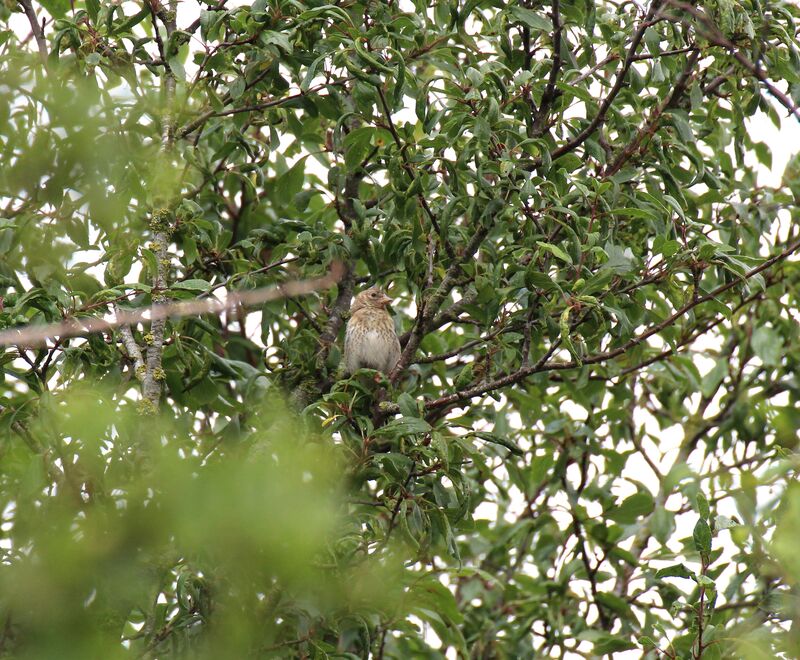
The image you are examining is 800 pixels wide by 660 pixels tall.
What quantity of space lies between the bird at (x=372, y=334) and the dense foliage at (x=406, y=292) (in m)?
0.21

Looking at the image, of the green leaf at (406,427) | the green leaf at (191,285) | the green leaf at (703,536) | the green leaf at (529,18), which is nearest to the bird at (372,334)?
the green leaf at (406,427)

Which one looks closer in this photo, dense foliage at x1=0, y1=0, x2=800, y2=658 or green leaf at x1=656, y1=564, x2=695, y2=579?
dense foliage at x1=0, y1=0, x2=800, y2=658

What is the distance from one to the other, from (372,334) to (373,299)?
0.37m

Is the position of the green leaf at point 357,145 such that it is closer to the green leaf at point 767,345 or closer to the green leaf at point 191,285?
the green leaf at point 191,285

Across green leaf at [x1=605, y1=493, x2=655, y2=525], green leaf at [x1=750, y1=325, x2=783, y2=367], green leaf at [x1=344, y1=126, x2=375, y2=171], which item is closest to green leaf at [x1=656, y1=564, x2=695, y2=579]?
green leaf at [x1=605, y1=493, x2=655, y2=525]

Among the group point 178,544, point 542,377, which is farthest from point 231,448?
point 542,377

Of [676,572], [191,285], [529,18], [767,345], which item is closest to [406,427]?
[191,285]

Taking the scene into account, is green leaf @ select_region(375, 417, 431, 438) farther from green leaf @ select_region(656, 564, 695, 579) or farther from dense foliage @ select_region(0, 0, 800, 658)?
green leaf @ select_region(656, 564, 695, 579)

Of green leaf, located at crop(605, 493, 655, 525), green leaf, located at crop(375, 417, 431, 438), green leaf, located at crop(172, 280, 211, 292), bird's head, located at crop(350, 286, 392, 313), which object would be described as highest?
bird's head, located at crop(350, 286, 392, 313)

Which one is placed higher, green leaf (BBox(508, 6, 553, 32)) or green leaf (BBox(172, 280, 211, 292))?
green leaf (BBox(508, 6, 553, 32))

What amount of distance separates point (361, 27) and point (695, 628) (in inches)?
123

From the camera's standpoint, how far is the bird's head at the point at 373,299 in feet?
23.9

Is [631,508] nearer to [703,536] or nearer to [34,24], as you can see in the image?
[703,536]

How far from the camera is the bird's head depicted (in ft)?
23.9
